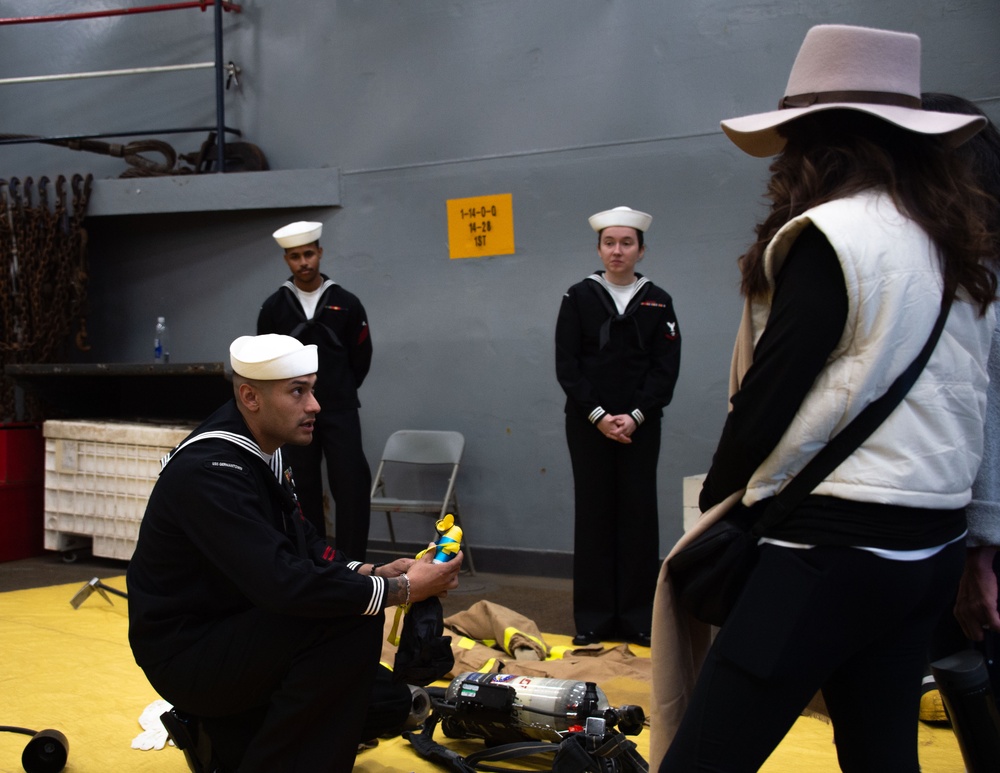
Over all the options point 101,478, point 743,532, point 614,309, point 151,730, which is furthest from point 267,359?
point 101,478

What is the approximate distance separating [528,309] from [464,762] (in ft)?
10.6

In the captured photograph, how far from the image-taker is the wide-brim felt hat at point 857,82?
1.53 metres

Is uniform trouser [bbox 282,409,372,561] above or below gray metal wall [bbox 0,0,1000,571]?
below

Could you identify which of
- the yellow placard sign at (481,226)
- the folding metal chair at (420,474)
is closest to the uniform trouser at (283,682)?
the folding metal chair at (420,474)

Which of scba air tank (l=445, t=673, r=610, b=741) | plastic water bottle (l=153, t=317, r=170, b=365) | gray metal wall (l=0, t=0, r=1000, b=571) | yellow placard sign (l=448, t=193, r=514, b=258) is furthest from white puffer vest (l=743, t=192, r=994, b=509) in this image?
plastic water bottle (l=153, t=317, r=170, b=365)

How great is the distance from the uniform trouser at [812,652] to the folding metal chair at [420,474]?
13.1 feet

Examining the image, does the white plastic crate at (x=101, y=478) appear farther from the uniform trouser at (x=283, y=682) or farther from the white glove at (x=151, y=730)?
the uniform trouser at (x=283, y=682)

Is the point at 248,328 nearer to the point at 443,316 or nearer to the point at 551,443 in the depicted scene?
the point at 443,316

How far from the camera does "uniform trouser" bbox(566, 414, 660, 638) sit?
429 centimetres

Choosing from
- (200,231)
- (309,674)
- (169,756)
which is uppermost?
(200,231)

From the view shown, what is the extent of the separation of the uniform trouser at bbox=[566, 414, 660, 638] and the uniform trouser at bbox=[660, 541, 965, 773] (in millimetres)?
2755

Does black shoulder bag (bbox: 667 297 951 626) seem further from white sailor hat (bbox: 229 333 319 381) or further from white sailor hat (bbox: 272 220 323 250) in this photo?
white sailor hat (bbox: 272 220 323 250)

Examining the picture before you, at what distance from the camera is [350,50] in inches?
240

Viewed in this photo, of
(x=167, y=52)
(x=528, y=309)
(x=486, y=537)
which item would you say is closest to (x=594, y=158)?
(x=528, y=309)
